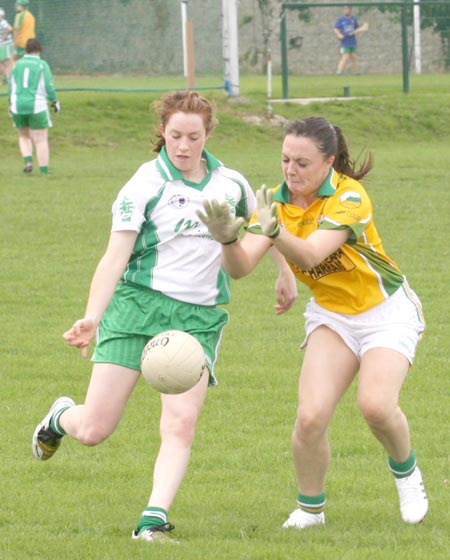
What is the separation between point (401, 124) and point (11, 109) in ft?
35.6

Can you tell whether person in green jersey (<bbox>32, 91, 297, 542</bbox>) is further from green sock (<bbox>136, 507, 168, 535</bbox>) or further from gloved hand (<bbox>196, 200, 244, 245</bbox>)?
gloved hand (<bbox>196, 200, 244, 245</bbox>)

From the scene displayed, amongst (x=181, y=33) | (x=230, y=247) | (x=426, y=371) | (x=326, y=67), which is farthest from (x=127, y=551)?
(x=326, y=67)

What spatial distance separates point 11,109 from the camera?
65.7 feet

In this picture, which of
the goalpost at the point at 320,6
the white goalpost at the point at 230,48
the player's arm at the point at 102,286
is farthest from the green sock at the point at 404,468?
the goalpost at the point at 320,6

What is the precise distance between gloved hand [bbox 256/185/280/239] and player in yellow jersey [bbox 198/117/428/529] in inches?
12.8

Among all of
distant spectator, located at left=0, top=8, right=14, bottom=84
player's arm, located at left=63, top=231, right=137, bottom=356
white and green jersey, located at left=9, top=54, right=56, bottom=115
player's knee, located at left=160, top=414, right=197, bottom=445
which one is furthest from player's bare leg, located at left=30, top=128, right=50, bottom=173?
player's knee, located at left=160, top=414, right=197, bottom=445

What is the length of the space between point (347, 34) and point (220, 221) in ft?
98.0

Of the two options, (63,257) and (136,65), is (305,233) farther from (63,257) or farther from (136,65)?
(136,65)

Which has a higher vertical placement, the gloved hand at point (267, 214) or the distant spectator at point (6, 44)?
the distant spectator at point (6, 44)

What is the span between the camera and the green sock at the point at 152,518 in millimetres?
5277

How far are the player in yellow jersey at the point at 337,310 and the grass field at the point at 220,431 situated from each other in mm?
301

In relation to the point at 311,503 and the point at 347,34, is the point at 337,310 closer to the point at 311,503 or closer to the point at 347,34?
the point at 311,503

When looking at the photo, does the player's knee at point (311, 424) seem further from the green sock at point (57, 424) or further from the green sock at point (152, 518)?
the green sock at point (57, 424)

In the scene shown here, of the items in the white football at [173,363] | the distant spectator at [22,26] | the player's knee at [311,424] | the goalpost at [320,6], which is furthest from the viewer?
the goalpost at [320,6]
